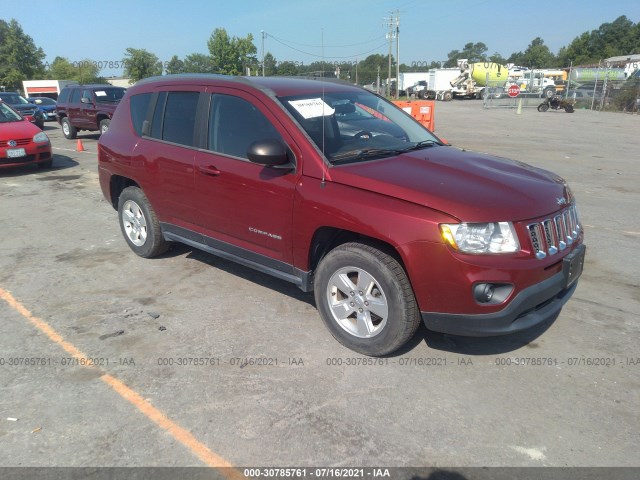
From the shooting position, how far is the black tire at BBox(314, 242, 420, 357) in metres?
3.27

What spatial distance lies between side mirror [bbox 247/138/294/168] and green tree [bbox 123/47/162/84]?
55.9 m

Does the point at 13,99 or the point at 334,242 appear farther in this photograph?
the point at 13,99

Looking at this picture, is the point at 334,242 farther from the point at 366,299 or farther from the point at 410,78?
the point at 410,78

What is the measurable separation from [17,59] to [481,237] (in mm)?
81598

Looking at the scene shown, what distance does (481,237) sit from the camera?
303 cm

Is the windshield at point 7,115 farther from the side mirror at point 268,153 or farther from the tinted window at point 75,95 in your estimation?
the side mirror at point 268,153

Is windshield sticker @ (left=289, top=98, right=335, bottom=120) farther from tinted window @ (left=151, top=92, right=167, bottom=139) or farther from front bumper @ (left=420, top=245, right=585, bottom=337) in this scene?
front bumper @ (left=420, top=245, right=585, bottom=337)

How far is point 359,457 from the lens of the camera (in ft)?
8.60

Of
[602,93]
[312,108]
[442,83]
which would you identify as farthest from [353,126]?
[442,83]

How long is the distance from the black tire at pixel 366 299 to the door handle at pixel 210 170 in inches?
50.1

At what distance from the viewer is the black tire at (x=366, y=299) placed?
3.27 m

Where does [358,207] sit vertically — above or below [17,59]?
below

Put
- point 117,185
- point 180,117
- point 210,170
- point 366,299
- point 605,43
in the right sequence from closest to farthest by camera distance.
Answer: point 366,299 < point 210,170 < point 180,117 < point 117,185 < point 605,43

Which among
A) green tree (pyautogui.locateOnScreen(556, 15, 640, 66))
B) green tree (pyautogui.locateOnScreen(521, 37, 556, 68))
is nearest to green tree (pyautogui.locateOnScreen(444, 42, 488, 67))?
green tree (pyautogui.locateOnScreen(521, 37, 556, 68))
